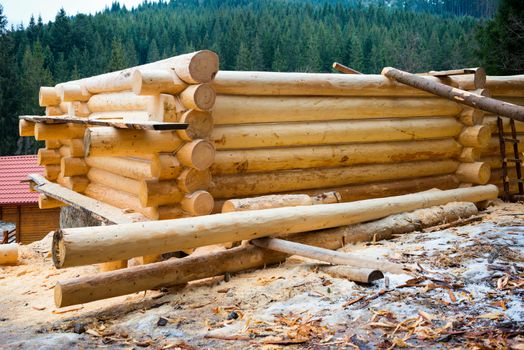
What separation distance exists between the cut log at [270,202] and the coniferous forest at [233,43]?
40.9 meters

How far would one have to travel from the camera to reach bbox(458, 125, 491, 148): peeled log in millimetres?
9469

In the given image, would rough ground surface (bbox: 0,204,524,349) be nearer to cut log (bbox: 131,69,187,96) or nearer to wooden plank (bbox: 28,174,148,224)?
wooden plank (bbox: 28,174,148,224)

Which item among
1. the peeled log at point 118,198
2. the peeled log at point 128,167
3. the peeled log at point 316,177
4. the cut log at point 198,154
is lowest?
the peeled log at point 118,198

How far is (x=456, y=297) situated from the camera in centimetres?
444

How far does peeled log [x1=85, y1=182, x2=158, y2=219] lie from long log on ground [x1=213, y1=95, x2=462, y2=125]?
5.52ft

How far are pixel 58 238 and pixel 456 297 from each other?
3.59 metres

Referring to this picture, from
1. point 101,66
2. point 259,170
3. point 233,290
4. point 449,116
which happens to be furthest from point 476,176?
point 101,66

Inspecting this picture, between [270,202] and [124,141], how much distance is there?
6.57 ft

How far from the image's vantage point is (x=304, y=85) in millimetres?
7715

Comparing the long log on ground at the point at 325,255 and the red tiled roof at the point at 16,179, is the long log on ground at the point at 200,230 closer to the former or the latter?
the long log on ground at the point at 325,255

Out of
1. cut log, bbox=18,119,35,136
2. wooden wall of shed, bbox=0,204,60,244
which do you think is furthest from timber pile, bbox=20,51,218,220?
wooden wall of shed, bbox=0,204,60,244

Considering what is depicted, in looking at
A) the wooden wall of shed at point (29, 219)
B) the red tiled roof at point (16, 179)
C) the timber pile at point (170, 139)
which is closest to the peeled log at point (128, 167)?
the timber pile at point (170, 139)

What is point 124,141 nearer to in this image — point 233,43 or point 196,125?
point 196,125

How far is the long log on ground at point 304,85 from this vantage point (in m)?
7.09
